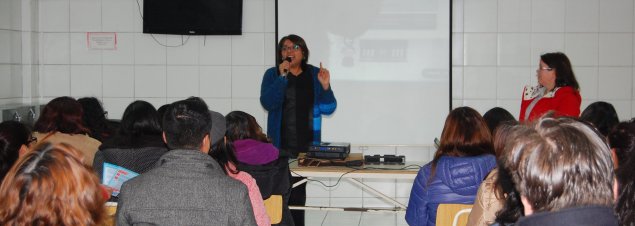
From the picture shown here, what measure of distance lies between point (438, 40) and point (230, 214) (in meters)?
3.80

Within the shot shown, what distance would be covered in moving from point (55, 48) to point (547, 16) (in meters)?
4.10

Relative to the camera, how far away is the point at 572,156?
4.25 ft

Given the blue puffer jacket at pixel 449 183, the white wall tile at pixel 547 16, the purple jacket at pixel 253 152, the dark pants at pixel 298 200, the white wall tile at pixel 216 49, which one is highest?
the white wall tile at pixel 547 16

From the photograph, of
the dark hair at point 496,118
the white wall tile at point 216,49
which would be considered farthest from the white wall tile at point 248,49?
the dark hair at point 496,118

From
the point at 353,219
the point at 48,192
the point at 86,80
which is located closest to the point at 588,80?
the point at 353,219

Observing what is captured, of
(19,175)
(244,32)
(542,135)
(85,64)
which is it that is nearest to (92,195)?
(19,175)

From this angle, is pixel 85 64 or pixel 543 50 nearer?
pixel 543 50

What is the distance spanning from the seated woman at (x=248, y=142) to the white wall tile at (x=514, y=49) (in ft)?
9.14

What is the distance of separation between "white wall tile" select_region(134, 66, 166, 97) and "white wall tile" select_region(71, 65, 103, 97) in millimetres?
337

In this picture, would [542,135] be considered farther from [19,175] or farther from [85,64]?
[85,64]

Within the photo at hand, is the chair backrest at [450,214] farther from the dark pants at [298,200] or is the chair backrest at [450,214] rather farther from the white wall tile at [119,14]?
the white wall tile at [119,14]

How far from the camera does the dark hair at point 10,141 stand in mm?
2605

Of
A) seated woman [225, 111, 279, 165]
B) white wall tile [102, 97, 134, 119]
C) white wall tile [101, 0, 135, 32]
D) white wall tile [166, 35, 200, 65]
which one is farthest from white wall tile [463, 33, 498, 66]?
white wall tile [102, 97, 134, 119]

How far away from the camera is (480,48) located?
5562 mm
